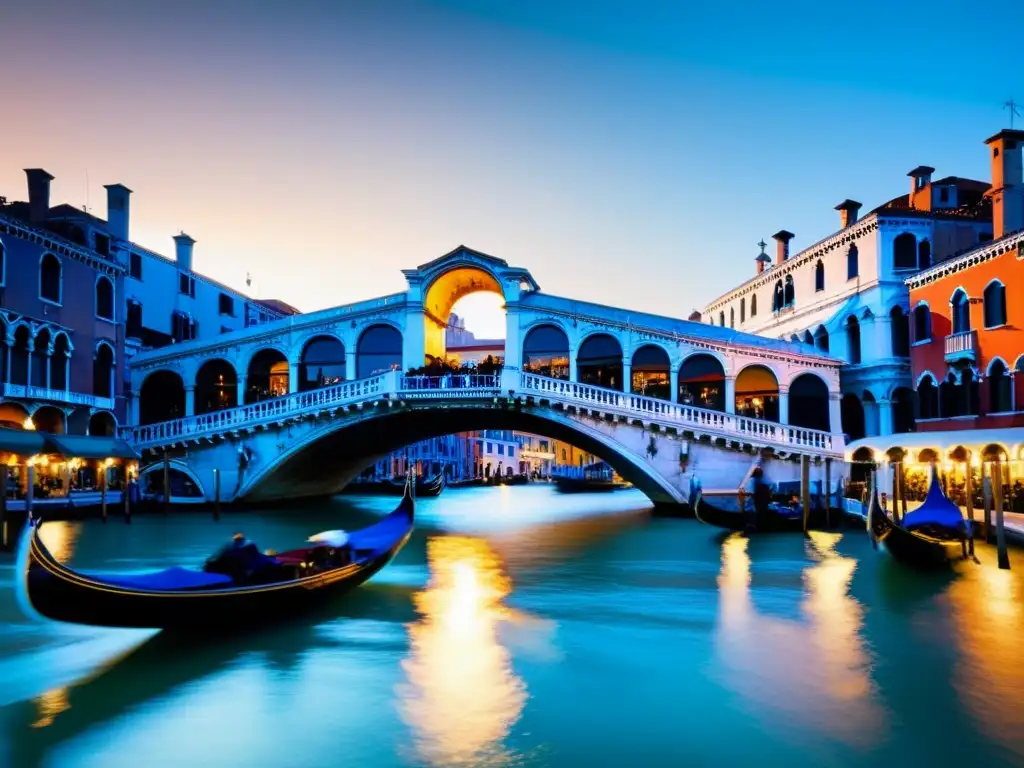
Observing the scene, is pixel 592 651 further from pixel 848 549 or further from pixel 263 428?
pixel 263 428

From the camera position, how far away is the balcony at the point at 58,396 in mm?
14602

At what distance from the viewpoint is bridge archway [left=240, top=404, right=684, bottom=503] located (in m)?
16.2

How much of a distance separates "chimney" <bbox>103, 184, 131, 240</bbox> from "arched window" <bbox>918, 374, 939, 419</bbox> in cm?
1663

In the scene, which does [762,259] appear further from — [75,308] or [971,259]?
[75,308]

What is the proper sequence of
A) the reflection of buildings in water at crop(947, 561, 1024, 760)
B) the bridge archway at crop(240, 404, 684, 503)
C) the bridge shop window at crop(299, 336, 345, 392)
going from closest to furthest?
the reflection of buildings in water at crop(947, 561, 1024, 760) → the bridge archway at crop(240, 404, 684, 503) → the bridge shop window at crop(299, 336, 345, 392)

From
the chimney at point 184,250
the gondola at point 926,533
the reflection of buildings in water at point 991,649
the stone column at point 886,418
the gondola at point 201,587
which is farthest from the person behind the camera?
the chimney at point 184,250

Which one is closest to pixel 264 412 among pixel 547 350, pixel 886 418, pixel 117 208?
pixel 547 350

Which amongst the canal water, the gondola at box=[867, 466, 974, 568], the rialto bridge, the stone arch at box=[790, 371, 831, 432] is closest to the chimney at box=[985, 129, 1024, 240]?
the rialto bridge

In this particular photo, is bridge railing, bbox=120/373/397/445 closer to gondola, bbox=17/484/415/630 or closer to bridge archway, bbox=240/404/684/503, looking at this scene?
bridge archway, bbox=240/404/684/503

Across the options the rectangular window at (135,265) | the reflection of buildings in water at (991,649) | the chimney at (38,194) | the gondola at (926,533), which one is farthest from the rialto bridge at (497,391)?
the reflection of buildings in water at (991,649)

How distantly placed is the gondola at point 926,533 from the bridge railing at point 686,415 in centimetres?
515

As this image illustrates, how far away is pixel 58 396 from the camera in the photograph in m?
15.7

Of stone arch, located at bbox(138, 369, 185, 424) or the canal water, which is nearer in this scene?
the canal water

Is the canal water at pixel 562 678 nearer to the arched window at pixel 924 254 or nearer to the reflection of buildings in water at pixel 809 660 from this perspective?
the reflection of buildings in water at pixel 809 660
